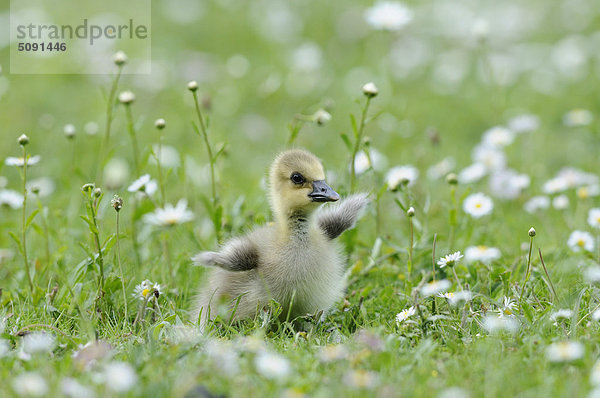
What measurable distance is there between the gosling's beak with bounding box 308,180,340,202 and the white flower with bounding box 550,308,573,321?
1.20 metres

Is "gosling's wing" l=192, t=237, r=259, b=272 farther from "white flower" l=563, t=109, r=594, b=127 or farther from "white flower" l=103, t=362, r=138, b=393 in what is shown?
"white flower" l=563, t=109, r=594, b=127

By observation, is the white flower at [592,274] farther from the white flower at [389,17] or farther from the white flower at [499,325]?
the white flower at [389,17]

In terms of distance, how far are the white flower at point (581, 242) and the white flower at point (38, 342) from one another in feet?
9.97

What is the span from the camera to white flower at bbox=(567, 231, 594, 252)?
187 inches

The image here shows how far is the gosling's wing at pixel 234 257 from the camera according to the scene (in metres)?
3.98

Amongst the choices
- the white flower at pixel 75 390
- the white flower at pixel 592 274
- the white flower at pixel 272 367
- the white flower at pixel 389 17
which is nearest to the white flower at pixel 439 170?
the white flower at pixel 389 17

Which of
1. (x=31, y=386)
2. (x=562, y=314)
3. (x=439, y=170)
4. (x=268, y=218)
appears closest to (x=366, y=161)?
(x=439, y=170)

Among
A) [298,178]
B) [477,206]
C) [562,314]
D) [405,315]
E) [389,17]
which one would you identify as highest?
[389,17]

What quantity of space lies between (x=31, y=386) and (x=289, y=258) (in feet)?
5.46

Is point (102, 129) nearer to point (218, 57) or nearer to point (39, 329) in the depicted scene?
point (218, 57)

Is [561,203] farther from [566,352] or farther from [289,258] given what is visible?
[566,352]

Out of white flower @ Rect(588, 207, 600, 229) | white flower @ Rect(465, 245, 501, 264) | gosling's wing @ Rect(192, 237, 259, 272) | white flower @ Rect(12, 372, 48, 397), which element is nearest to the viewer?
white flower @ Rect(12, 372, 48, 397)

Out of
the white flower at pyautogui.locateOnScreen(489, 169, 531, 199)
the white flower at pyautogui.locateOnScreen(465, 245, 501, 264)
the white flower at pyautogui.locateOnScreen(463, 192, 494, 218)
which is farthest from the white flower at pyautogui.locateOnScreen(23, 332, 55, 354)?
the white flower at pyautogui.locateOnScreen(489, 169, 531, 199)

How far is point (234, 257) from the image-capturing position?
4047 mm
